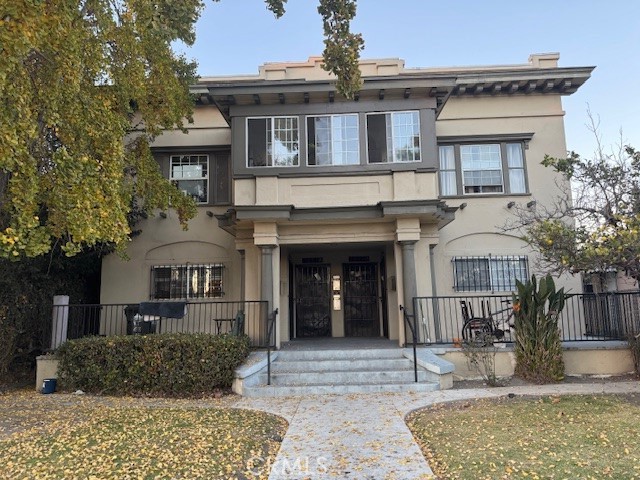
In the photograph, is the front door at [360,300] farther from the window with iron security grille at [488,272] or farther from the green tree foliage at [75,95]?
the green tree foliage at [75,95]

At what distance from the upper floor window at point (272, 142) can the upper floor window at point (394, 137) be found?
181 cm

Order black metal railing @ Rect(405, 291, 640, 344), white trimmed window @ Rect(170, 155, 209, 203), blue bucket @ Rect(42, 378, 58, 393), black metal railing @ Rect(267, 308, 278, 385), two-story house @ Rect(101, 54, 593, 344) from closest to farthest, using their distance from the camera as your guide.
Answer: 1. black metal railing @ Rect(267, 308, 278, 385)
2. blue bucket @ Rect(42, 378, 58, 393)
3. black metal railing @ Rect(405, 291, 640, 344)
4. two-story house @ Rect(101, 54, 593, 344)
5. white trimmed window @ Rect(170, 155, 209, 203)

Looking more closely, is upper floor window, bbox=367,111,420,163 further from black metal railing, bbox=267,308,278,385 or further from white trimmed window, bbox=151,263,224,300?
white trimmed window, bbox=151,263,224,300

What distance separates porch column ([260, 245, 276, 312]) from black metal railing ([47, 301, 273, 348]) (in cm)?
17

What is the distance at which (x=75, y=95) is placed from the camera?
23.1ft

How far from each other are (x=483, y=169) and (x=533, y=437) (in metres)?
9.26

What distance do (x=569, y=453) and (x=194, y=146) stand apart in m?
11.7

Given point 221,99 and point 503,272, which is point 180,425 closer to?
point 221,99

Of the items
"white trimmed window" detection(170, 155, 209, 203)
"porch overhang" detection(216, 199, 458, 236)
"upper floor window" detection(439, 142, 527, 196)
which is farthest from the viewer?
"white trimmed window" detection(170, 155, 209, 203)

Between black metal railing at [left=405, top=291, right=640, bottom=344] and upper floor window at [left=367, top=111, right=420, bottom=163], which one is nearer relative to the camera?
black metal railing at [left=405, top=291, right=640, bottom=344]

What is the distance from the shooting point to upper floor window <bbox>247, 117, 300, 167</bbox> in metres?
11.4

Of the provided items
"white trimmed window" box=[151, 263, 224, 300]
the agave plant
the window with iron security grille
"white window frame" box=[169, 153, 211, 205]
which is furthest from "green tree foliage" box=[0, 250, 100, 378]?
the window with iron security grille

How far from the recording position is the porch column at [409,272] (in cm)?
1074

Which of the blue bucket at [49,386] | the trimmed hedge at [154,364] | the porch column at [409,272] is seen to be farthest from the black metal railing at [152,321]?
the porch column at [409,272]
